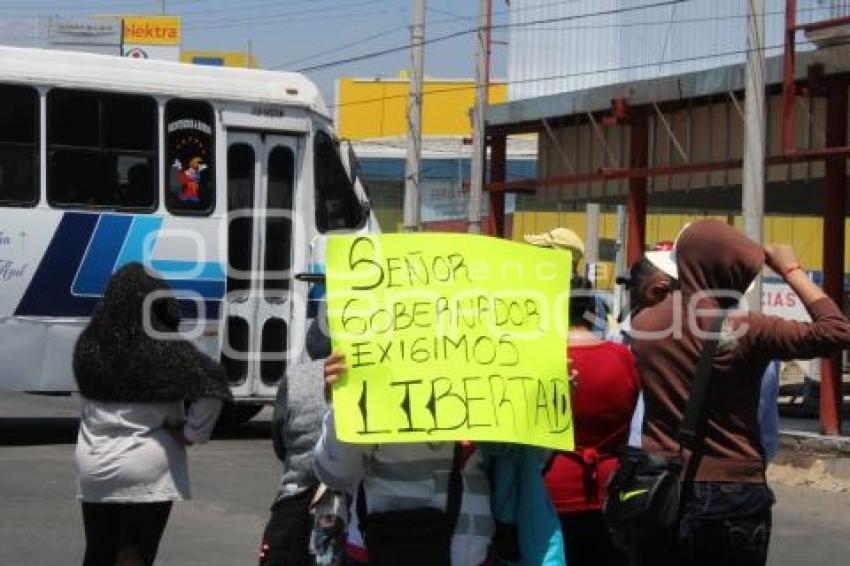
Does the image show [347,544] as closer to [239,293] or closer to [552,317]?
[552,317]

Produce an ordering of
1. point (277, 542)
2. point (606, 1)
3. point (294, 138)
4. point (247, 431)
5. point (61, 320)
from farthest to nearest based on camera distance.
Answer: point (606, 1) < point (247, 431) < point (294, 138) < point (61, 320) < point (277, 542)

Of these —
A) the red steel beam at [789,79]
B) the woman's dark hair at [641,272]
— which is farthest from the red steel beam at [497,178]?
the woman's dark hair at [641,272]

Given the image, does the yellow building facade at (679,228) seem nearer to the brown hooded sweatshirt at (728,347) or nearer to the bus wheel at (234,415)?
the bus wheel at (234,415)

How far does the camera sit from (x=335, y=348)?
468cm

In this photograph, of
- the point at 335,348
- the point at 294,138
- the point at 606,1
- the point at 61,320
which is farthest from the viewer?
the point at 606,1

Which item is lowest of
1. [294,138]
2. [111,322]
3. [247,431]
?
[247,431]

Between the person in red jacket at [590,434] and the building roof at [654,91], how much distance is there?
9.68m

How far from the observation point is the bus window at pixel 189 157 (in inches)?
611

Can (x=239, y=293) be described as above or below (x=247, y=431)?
above

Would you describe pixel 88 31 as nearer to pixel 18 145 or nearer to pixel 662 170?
pixel 662 170

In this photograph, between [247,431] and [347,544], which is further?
[247,431]

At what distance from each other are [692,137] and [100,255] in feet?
22.7

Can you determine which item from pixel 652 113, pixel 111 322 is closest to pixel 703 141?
pixel 652 113

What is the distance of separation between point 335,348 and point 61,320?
10764mm
